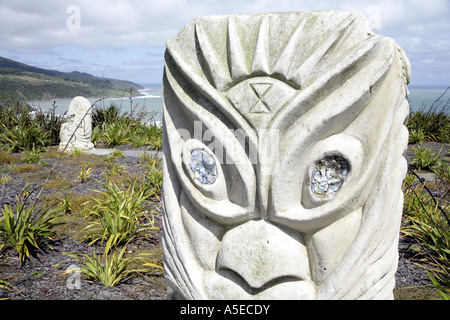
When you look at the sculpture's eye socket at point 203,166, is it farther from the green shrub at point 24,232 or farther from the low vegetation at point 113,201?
the green shrub at point 24,232

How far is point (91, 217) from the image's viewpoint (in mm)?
4508

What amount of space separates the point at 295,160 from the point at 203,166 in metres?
0.48

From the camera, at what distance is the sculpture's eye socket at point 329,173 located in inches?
71.1

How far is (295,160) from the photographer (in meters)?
1.84

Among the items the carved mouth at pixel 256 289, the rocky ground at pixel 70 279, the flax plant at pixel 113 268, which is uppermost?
the carved mouth at pixel 256 289

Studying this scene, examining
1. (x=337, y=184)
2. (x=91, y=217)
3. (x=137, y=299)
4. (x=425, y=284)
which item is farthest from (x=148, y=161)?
(x=337, y=184)

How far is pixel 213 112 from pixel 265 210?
578mm

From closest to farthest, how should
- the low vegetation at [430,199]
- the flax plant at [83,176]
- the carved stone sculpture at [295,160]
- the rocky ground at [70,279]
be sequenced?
the carved stone sculpture at [295,160]
the rocky ground at [70,279]
the low vegetation at [430,199]
the flax plant at [83,176]

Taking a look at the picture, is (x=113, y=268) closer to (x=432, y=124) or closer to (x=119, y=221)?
(x=119, y=221)

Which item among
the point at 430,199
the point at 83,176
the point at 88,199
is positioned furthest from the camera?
the point at 83,176

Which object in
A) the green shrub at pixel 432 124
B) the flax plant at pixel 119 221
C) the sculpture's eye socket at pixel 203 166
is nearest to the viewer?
the sculpture's eye socket at pixel 203 166

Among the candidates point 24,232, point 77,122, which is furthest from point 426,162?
point 77,122

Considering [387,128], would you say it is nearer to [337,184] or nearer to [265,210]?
[337,184]

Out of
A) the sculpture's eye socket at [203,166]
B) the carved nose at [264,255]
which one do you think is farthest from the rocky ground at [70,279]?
the sculpture's eye socket at [203,166]
